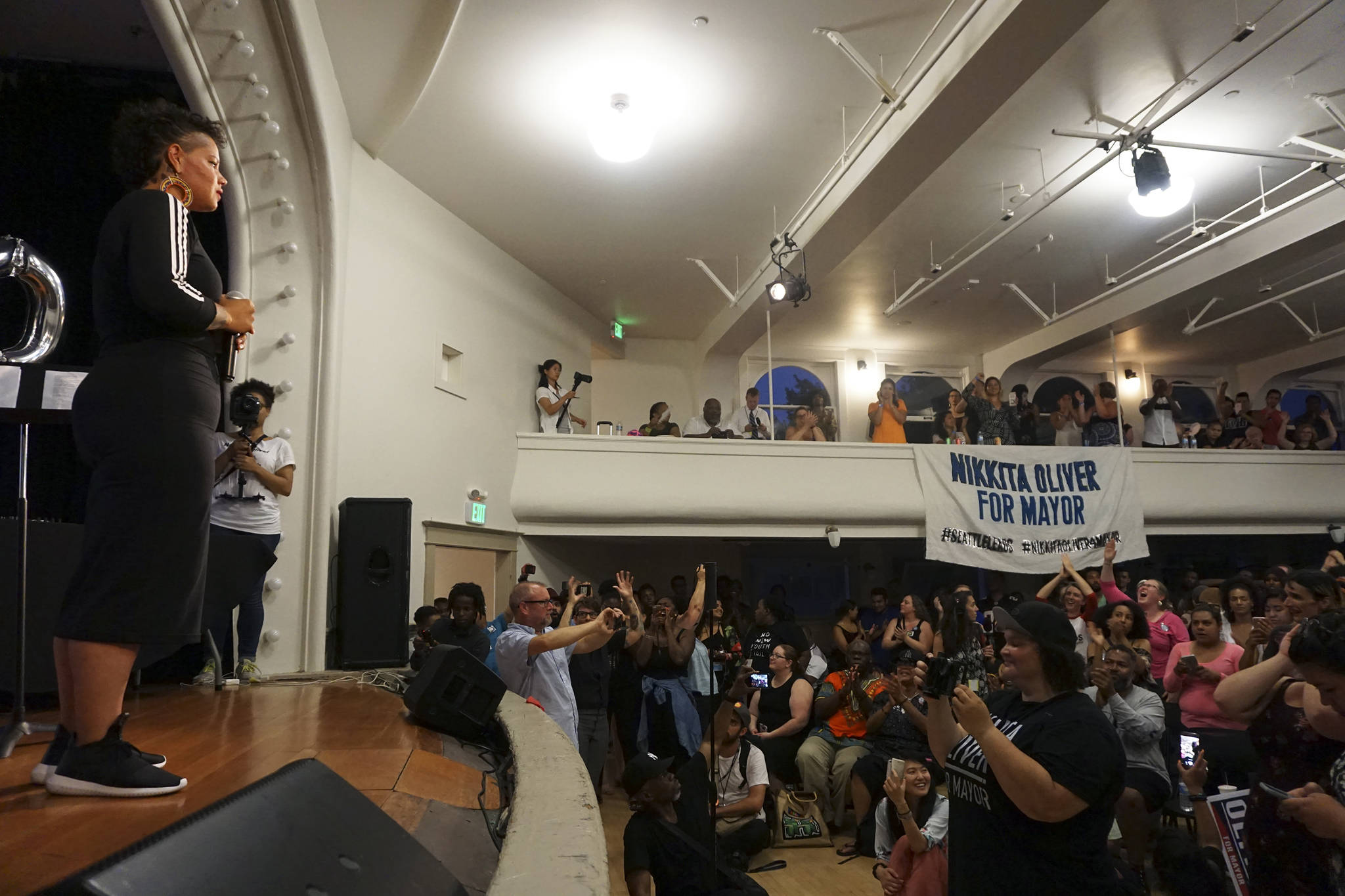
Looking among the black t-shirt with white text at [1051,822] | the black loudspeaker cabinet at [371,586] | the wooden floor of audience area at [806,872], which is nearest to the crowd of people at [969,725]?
the black t-shirt with white text at [1051,822]

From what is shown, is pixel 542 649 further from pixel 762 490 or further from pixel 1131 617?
pixel 762 490

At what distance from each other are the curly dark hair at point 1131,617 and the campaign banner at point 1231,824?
2.07 m

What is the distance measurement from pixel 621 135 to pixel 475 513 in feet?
10.5

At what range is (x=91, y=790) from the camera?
129 cm

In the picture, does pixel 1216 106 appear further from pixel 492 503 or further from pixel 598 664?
pixel 492 503

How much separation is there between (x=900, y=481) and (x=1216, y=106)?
148 inches

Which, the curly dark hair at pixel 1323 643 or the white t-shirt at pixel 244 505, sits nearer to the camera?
the curly dark hair at pixel 1323 643

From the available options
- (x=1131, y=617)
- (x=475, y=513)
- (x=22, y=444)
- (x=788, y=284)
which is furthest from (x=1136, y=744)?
(x=475, y=513)

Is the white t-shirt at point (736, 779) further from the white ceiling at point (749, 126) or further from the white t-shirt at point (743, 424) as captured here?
the white t-shirt at point (743, 424)

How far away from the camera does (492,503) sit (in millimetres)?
7223

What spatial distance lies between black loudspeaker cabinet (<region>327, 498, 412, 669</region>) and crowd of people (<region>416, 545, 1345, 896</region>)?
316 millimetres

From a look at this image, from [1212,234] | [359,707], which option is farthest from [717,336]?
[359,707]

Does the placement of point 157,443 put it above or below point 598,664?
A: above

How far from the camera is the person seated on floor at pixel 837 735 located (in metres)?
5.23
